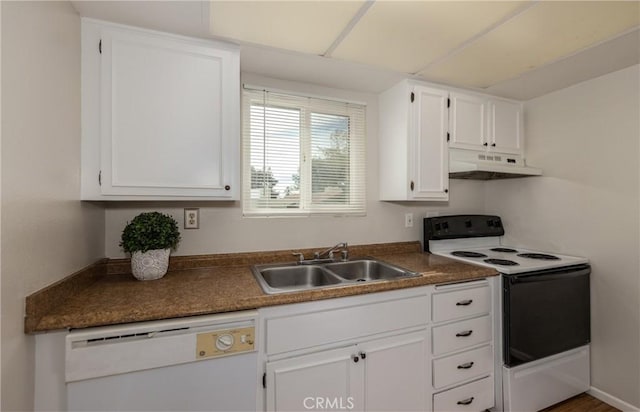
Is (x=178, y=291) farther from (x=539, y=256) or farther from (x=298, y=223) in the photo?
(x=539, y=256)

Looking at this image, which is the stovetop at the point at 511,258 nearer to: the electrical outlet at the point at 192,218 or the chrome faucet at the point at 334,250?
the chrome faucet at the point at 334,250

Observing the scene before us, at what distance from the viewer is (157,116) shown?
1.38 metres

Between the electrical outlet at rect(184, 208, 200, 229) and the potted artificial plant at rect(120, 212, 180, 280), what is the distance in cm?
24

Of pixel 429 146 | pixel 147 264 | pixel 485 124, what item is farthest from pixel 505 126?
pixel 147 264

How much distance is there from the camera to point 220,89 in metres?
1.49

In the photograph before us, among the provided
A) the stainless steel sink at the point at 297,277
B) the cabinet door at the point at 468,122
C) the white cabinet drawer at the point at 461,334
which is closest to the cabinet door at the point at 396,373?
the white cabinet drawer at the point at 461,334

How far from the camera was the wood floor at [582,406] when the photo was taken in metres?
1.83

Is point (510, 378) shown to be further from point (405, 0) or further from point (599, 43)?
point (405, 0)

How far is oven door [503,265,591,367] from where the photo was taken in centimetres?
169

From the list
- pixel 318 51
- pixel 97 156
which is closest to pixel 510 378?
pixel 318 51

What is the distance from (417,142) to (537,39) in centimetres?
80

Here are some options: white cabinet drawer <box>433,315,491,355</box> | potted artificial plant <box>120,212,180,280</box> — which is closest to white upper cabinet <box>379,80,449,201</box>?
white cabinet drawer <box>433,315,491,355</box>

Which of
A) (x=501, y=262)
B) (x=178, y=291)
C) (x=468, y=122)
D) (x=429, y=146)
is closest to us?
(x=178, y=291)

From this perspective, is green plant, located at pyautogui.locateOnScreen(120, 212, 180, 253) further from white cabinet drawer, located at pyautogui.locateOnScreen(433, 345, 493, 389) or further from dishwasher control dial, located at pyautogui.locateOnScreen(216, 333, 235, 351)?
white cabinet drawer, located at pyautogui.locateOnScreen(433, 345, 493, 389)
